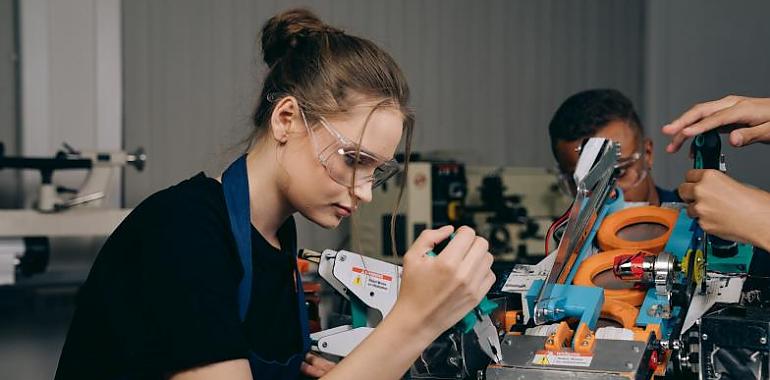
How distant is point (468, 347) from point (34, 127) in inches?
99.9

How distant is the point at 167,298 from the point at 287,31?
0.53 meters

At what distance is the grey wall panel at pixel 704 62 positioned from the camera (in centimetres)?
323

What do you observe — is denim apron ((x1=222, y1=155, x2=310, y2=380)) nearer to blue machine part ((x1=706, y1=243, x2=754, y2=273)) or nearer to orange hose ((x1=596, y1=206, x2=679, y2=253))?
orange hose ((x1=596, y1=206, x2=679, y2=253))

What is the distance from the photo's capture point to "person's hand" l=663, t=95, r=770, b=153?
4.74 feet

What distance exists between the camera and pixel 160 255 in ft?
3.67

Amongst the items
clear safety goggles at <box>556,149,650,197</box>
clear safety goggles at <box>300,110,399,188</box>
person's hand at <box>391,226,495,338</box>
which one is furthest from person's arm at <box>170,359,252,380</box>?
clear safety goggles at <box>556,149,650,197</box>

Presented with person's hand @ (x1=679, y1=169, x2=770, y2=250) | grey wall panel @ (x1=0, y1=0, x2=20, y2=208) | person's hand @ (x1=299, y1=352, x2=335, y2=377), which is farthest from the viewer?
grey wall panel @ (x1=0, y1=0, x2=20, y2=208)

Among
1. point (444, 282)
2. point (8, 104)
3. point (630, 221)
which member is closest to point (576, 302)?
point (444, 282)

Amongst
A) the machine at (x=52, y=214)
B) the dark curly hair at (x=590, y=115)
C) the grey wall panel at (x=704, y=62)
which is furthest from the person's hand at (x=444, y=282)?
the grey wall panel at (x=704, y=62)

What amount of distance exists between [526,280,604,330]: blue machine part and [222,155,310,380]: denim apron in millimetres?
423

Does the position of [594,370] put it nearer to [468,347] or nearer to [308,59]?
[468,347]

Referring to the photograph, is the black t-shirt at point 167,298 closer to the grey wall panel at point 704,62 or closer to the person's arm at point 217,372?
the person's arm at point 217,372

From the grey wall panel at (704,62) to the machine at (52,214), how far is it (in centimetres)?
243

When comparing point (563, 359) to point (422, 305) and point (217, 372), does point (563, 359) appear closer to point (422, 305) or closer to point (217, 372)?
point (422, 305)
